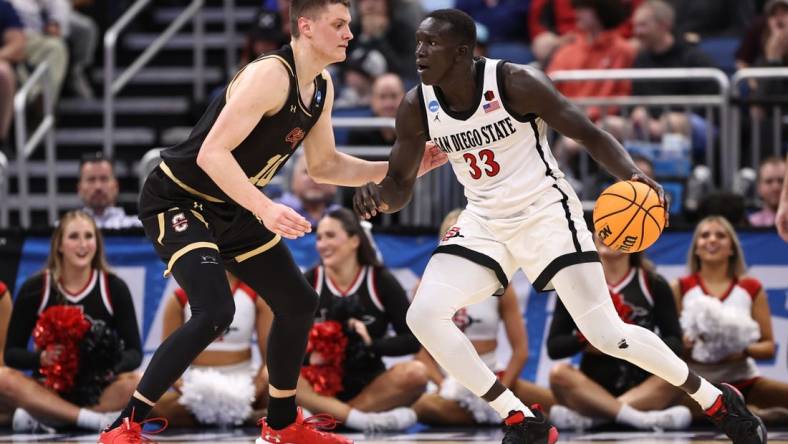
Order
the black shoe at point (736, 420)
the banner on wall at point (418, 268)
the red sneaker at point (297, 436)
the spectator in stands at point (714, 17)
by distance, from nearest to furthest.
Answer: the black shoe at point (736, 420), the red sneaker at point (297, 436), the banner on wall at point (418, 268), the spectator in stands at point (714, 17)

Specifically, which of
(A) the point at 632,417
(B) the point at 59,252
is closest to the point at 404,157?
(A) the point at 632,417

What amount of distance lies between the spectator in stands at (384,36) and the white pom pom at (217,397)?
409 cm

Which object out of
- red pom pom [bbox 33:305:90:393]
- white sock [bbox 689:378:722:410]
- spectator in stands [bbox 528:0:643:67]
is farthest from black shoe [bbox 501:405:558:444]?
spectator in stands [bbox 528:0:643:67]

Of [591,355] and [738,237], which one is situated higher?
[738,237]

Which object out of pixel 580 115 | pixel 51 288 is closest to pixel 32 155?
pixel 51 288

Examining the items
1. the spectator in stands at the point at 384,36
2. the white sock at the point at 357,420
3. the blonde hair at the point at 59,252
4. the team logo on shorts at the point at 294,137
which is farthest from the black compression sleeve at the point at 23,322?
the spectator in stands at the point at 384,36

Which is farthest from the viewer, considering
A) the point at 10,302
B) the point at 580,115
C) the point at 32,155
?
the point at 32,155

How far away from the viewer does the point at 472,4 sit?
12.5m

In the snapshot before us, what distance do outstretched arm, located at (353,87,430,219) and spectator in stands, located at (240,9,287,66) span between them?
19.1 feet

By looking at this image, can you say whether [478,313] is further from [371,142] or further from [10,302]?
[10,302]

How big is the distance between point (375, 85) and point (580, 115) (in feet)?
15.3

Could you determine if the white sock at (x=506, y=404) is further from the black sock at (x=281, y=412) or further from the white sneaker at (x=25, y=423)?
the white sneaker at (x=25, y=423)

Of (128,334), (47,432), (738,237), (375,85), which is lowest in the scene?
(47,432)

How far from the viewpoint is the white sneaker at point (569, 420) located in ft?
25.7
